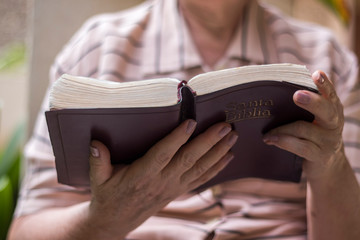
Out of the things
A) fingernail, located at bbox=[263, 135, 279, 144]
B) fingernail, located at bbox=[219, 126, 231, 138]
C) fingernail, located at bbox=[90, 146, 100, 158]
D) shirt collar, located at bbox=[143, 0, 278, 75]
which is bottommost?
fingernail, located at bbox=[90, 146, 100, 158]

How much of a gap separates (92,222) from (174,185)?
0.15 metres

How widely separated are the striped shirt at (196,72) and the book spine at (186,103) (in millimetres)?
297

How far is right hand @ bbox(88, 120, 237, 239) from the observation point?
516mm

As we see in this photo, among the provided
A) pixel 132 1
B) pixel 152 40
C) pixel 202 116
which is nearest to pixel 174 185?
pixel 202 116

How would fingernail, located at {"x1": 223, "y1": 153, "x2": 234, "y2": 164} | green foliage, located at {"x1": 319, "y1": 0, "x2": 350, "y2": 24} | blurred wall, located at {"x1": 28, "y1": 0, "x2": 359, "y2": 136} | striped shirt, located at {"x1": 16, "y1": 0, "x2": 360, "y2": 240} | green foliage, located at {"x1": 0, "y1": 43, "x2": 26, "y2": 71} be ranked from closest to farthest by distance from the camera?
fingernail, located at {"x1": 223, "y1": 153, "x2": 234, "y2": 164} < striped shirt, located at {"x1": 16, "y1": 0, "x2": 360, "y2": 240} < blurred wall, located at {"x1": 28, "y1": 0, "x2": 359, "y2": 136} < green foliage, located at {"x1": 319, "y1": 0, "x2": 350, "y2": 24} < green foliage, located at {"x1": 0, "y1": 43, "x2": 26, "y2": 71}

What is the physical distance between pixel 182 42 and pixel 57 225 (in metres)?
0.45

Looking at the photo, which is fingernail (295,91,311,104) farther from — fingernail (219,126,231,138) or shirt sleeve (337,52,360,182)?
shirt sleeve (337,52,360,182)

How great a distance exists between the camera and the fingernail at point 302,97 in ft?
1.62

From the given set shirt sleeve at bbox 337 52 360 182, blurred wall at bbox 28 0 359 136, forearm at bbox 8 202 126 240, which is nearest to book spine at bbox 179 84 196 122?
forearm at bbox 8 202 126 240

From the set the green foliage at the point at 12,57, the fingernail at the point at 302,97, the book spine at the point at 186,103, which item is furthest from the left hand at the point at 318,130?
the green foliage at the point at 12,57

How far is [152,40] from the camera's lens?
0.85 metres

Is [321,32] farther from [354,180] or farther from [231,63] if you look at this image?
[354,180]

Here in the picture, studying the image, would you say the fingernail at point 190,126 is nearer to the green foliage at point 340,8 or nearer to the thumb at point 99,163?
the thumb at point 99,163

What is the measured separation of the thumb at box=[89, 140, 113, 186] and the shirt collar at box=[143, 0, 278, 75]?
314mm
